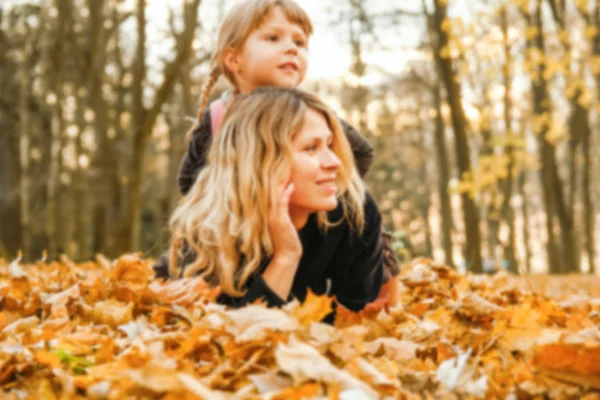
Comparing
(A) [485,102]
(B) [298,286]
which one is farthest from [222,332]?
(A) [485,102]

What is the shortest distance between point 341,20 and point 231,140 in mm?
14626

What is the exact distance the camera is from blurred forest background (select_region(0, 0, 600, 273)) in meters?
8.77

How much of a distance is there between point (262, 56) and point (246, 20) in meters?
0.18

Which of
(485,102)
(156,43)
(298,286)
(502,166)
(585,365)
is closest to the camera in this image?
(585,365)

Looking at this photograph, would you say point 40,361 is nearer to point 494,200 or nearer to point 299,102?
point 299,102

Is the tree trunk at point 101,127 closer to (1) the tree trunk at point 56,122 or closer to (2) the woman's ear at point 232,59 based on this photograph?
(1) the tree trunk at point 56,122

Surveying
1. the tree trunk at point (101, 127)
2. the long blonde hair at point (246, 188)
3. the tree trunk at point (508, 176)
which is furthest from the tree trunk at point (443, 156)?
the long blonde hair at point (246, 188)

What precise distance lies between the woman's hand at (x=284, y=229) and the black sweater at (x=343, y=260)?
21 centimetres

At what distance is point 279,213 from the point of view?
2412 mm

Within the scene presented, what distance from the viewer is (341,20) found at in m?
16.5

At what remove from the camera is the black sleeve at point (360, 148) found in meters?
2.97

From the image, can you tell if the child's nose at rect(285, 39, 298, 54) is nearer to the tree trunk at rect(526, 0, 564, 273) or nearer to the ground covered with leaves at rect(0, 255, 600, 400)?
the ground covered with leaves at rect(0, 255, 600, 400)

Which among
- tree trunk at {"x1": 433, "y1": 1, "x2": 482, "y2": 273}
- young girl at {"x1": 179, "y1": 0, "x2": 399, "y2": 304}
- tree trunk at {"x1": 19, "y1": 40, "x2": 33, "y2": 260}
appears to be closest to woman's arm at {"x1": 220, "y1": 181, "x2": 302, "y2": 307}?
young girl at {"x1": 179, "y1": 0, "x2": 399, "y2": 304}

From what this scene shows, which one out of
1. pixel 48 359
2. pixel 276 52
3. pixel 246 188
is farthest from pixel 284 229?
pixel 48 359
